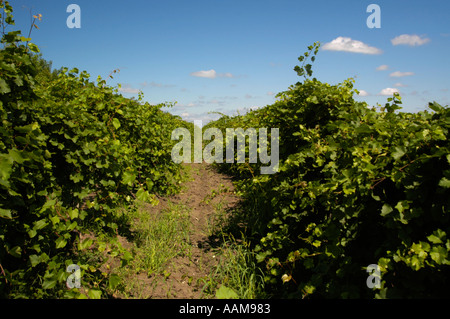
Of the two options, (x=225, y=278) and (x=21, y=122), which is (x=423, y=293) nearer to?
(x=225, y=278)

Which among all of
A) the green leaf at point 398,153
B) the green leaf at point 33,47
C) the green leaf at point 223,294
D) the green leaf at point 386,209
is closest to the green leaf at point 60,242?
the green leaf at point 223,294

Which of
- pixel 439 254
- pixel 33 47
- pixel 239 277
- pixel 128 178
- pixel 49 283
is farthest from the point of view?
pixel 239 277

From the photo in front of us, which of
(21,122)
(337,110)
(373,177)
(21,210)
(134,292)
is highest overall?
(337,110)

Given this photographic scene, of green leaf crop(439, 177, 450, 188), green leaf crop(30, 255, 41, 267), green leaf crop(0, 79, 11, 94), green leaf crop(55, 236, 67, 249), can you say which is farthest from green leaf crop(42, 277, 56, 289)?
green leaf crop(439, 177, 450, 188)

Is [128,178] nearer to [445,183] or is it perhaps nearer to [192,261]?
[192,261]

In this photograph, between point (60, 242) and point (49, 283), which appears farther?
point (60, 242)

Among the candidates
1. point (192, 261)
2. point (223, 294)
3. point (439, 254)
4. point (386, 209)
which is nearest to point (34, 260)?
point (223, 294)

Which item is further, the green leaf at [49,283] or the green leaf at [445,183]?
the green leaf at [49,283]

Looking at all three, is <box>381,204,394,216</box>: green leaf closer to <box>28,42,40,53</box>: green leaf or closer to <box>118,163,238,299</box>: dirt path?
<box>118,163,238,299</box>: dirt path

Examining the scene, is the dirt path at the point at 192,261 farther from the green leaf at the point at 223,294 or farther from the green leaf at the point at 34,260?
the green leaf at the point at 223,294

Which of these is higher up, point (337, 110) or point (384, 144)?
point (337, 110)

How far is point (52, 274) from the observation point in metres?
2.22

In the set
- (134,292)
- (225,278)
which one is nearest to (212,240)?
(225,278)
